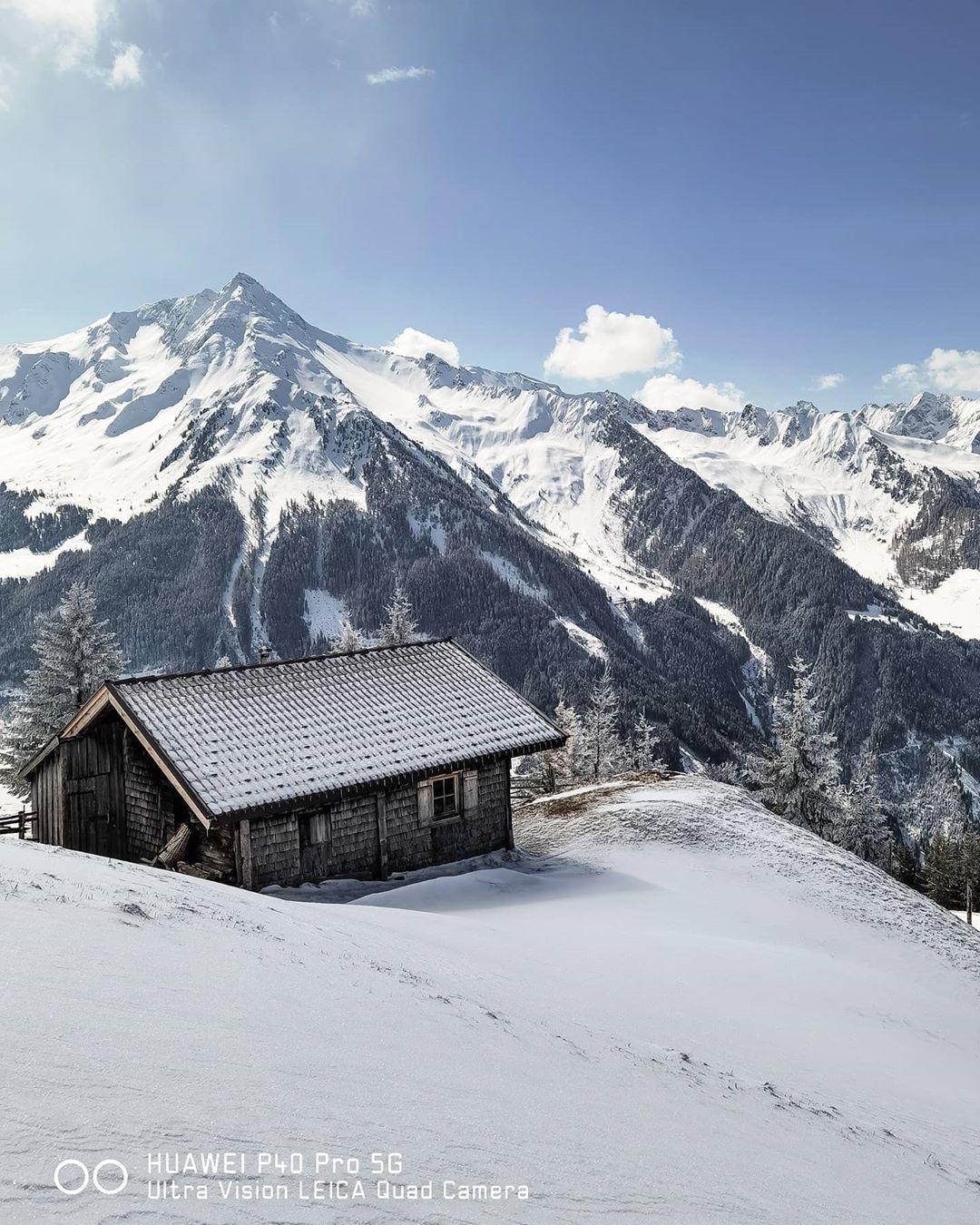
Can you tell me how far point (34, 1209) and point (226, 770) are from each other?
14.7 meters

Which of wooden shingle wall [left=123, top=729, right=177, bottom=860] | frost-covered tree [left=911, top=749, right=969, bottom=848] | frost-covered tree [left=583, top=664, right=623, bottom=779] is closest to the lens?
wooden shingle wall [left=123, top=729, right=177, bottom=860]

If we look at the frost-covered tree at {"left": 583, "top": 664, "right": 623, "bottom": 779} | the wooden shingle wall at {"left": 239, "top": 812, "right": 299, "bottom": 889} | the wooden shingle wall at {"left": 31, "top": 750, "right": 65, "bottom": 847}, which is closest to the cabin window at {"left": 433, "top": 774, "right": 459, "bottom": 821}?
the wooden shingle wall at {"left": 239, "top": 812, "right": 299, "bottom": 889}

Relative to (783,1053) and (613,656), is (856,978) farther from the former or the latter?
(613,656)

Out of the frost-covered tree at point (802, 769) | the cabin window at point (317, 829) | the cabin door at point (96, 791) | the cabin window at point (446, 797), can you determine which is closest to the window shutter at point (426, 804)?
the cabin window at point (446, 797)

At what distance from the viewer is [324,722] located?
20391 mm

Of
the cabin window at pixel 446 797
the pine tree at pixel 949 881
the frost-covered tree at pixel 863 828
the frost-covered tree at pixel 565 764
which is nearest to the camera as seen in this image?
the cabin window at pixel 446 797

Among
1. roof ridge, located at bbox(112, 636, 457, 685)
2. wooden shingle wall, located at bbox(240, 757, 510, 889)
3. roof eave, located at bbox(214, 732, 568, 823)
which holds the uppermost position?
roof ridge, located at bbox(112, 636, 457, 685)

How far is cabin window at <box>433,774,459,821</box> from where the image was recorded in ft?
69.3

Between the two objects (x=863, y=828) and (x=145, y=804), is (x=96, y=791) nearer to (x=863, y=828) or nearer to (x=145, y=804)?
(x=145, y=804)

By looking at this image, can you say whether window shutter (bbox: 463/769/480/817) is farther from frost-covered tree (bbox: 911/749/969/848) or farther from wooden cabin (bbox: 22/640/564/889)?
frost-covered tree (bbox: 911/749/969/848)

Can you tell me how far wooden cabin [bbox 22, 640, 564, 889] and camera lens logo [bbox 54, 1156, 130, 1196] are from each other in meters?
13.1

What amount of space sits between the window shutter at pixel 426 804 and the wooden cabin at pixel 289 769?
33 millimetres

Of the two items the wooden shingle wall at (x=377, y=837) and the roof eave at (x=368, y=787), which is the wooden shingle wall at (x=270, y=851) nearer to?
the wooden shingle wall at (x=377, y=837)

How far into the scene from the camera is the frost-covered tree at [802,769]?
40031 mm
